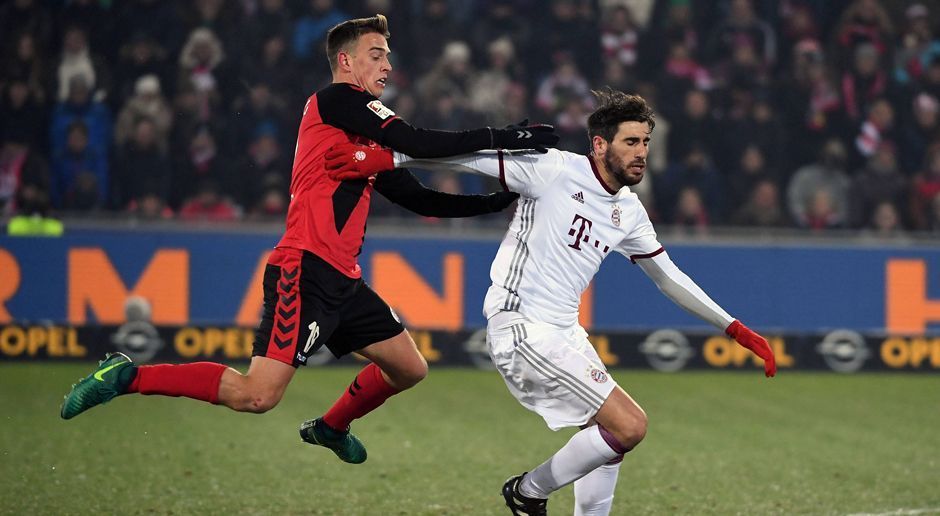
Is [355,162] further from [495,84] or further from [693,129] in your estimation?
[693,129]

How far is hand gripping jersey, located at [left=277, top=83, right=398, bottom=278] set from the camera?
554cm

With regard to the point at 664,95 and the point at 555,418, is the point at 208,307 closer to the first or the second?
the point at 664,95

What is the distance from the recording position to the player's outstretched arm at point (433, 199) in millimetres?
5868

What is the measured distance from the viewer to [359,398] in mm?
6109

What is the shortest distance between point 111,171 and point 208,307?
1.62 m

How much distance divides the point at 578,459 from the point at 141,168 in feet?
25.9

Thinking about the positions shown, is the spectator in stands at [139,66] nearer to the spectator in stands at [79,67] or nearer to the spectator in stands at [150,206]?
the spectator in stands at [79,67]

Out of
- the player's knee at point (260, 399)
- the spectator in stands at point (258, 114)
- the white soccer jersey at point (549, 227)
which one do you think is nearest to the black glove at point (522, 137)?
the white soccer jersey at point (549, 227)

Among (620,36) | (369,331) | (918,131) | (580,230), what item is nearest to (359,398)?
(369,331)

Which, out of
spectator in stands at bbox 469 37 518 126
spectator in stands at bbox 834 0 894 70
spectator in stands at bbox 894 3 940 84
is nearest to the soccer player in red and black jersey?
spectator in stands at bbox 469 37 518 126

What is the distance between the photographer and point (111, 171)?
39.8 ft

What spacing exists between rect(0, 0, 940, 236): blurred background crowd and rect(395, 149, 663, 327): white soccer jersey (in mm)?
6609

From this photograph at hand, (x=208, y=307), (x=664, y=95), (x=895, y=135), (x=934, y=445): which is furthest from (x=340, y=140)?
(x=895, y=135)

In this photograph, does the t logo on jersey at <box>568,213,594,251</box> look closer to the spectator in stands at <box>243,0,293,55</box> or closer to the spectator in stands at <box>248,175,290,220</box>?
the spectator in stands at <box>248,175,290,220</box>
